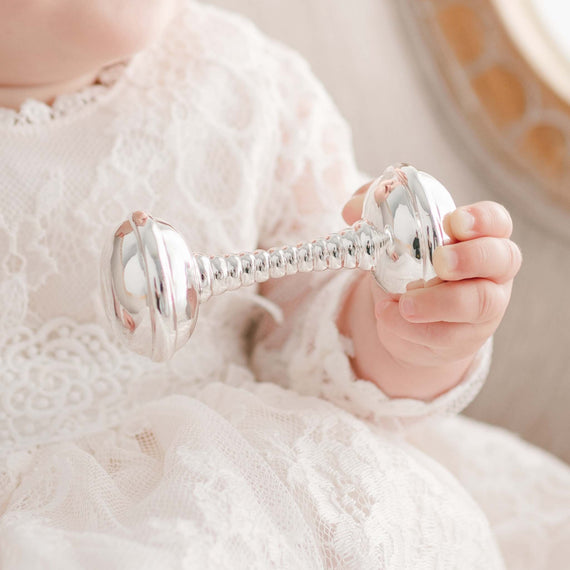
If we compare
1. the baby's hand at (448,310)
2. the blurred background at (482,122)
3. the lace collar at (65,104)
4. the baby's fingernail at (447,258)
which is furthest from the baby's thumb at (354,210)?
the blurred background at (482,122)

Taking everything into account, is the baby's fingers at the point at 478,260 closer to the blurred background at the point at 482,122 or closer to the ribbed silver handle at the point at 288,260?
the ribbed silver handle at the point at 288,260

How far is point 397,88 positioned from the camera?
2.68 feet

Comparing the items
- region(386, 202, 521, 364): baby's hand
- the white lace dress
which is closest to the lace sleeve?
the white lace dress

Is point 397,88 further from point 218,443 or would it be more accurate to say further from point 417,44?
point 218,443

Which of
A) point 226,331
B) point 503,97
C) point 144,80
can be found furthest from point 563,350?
point 144,80

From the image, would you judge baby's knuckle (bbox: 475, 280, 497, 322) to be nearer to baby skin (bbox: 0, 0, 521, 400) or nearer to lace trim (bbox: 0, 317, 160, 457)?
baby skin (bbox: 0, 0, 521, 400)

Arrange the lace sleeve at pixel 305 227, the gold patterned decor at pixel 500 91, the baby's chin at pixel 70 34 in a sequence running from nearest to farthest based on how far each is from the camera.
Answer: the baby's chin at pixel 70 34 < the lace sleeve at pixel 305 227 < the gold patterned decor at pixel 500 91

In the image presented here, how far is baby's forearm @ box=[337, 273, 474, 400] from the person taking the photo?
549mm

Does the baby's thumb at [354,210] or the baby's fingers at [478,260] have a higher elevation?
the baby's thumb at [354,210]

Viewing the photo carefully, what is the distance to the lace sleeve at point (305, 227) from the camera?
1.95ft

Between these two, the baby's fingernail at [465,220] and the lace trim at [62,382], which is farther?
the lace trim at [62,382]

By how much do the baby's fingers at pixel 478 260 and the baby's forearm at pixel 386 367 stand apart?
0.33 ft

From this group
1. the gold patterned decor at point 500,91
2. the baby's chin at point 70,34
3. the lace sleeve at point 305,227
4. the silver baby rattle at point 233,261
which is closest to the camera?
the silver baby rattle at point 233,261

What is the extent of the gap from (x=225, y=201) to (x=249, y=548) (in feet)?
0.94
